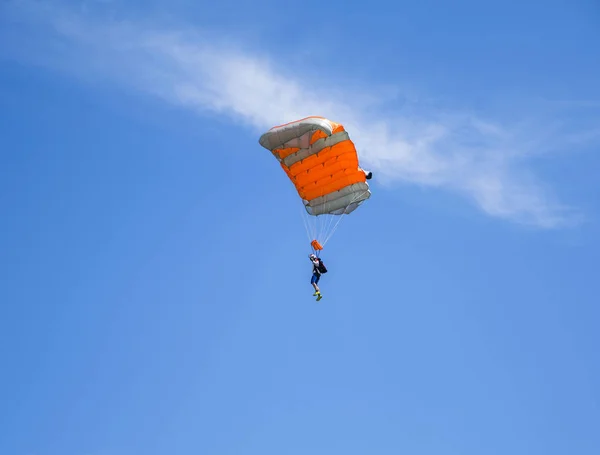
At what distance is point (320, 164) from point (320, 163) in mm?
72

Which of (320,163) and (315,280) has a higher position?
(320,163)

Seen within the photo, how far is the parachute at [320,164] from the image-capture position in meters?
39.4

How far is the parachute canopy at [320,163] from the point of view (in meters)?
39.4

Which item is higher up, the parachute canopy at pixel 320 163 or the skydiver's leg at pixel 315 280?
the parachute canopy at pixel 320 163

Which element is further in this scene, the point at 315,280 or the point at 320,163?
the point at 320,163

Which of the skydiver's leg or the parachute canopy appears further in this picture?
the skydiver's leg

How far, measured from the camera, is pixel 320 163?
40.7 m

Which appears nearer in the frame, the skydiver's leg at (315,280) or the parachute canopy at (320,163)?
the parachute canopy at (320,163)

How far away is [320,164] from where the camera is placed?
134 feet

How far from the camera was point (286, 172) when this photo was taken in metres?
41.6

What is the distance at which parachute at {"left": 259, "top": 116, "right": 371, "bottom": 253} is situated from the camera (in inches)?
1551

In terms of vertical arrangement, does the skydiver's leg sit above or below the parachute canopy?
below

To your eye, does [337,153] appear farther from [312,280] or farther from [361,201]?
[312,280]

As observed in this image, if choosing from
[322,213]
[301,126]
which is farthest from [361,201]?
[301,126]
